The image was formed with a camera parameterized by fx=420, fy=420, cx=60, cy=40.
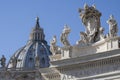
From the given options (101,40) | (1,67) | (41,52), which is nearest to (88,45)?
(101,40)

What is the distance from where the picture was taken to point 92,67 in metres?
24.9

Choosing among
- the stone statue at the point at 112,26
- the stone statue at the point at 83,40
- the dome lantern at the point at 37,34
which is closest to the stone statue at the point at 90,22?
the stone statue at the point at 83,40

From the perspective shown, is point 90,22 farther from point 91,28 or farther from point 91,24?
point 91,28

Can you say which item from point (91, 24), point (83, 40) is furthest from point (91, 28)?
point (83, 40)

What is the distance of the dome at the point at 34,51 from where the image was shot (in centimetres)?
9981

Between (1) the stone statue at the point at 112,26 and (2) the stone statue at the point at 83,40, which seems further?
(2) the stone statue at the point at 83,40

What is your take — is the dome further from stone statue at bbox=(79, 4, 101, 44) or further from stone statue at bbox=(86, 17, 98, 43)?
stone statue at bbox=(86, 17, 98, 43)

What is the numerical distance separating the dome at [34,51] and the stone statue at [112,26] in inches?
2771

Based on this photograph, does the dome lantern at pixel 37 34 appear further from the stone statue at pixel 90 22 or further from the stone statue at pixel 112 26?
the stone statue at pixel 112 26

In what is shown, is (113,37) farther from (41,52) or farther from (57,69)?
(41,52)

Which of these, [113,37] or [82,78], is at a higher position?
[113,37]

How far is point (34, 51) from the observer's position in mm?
105875

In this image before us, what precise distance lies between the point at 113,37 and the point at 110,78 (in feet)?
7.92

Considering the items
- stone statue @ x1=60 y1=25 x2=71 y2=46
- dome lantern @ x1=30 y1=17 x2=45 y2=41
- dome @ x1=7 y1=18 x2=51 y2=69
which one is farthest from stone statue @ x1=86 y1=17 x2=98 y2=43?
dome lantern @ x1=30 y1=17 x2=45 y2=41
